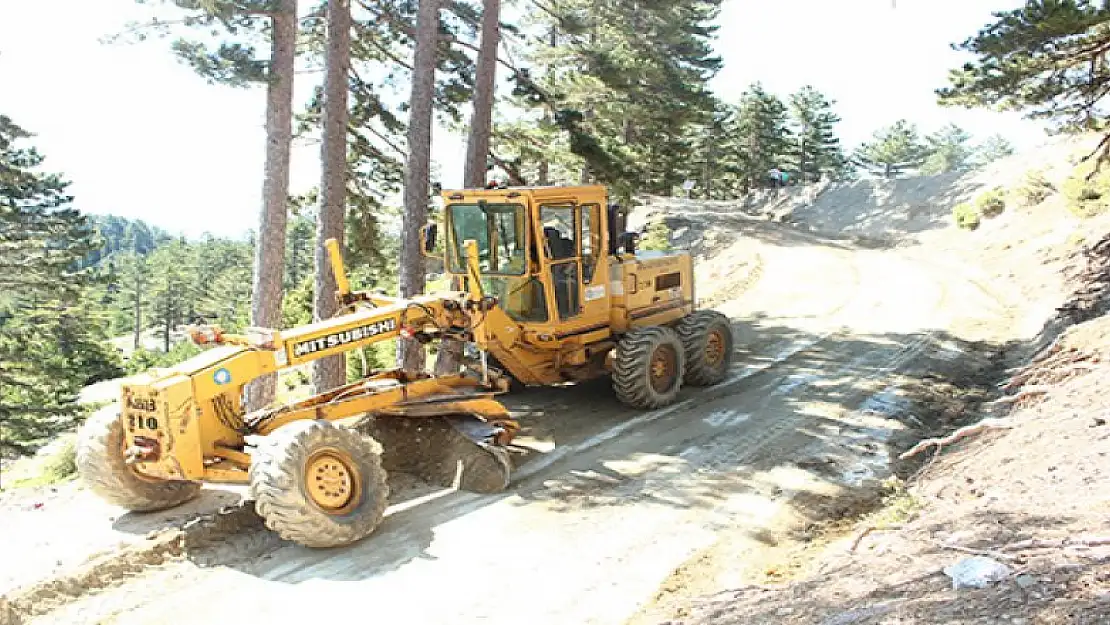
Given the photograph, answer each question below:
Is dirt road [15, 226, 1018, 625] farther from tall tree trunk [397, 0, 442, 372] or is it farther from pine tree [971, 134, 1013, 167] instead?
pine tree [971, 134, 1013, 167]

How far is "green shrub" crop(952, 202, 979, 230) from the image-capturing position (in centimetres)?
2908

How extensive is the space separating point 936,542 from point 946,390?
7.23 meters

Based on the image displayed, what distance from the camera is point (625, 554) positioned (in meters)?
7.31

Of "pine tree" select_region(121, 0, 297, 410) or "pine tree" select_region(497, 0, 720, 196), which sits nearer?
"pine tree" select_region(121, 0, 297, 410)

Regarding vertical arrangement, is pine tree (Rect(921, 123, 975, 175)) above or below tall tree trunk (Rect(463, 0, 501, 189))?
above

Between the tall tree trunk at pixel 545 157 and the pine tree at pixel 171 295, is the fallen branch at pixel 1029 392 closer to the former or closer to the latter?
the tall tree trunk at pixel 545 157

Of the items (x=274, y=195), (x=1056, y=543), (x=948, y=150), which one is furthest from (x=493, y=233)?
(x=948, y=150)

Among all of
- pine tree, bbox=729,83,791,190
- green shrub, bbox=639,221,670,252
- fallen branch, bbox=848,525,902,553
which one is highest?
pine tree, bbox=729,83,791,190

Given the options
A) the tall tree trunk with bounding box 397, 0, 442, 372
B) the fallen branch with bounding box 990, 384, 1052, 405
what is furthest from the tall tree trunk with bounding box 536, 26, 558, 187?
the fallen branch with bounding box 990, 384, 1052, 405

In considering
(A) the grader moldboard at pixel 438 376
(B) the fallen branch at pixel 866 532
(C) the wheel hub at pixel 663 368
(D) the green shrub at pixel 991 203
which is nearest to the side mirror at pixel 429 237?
(A) the grader moldboard at pixel 438 376

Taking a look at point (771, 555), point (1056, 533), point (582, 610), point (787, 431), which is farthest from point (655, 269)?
point (1056, 533)

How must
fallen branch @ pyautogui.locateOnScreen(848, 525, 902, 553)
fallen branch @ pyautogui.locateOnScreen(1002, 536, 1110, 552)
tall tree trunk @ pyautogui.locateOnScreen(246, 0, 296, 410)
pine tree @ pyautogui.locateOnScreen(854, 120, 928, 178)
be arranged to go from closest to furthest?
fallen branch @ pyautogui.locateOnScreen(1002, 536, 1110, 552), fallen branch @ pyautogui.locateOnScreen(848, 525, 902, 553), tall tree trunk @ pyautogui.locateOnScreen(246, 0, 296, 410), pine tree @ pyautogui.locateOnScreen(854, 120, 928, 178)

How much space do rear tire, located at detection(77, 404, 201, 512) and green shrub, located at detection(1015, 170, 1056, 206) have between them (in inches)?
1053

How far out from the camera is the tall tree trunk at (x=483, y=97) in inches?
557
